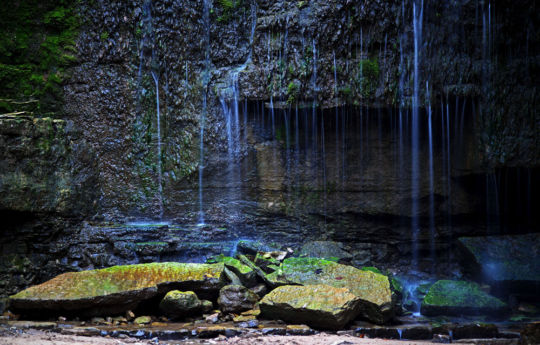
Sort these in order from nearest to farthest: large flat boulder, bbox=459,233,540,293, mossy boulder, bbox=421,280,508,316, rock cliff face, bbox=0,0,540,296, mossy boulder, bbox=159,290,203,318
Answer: mossy boulder, bbox=159,290,203,318
mossy boulder, bbox=421,280,508,316
large flat boulder, bbox=459,233,540,293
rock cliff face, bbox=0,0,540,296

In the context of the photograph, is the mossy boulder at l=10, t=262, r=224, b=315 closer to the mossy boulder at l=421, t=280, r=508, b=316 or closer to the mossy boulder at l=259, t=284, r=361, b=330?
the mossy boulder at l=259, t=284, r=361, b=330

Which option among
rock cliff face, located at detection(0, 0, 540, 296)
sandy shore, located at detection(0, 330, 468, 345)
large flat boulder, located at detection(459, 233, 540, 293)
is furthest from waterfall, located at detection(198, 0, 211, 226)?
large flat boulder, located at detection(459, 233, 540, 293)

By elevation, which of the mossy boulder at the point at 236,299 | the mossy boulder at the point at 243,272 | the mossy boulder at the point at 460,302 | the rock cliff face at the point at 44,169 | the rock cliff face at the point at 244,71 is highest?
the rock cliff face at the point at 244,71

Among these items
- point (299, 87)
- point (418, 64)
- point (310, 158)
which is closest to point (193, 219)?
point (310, 158)

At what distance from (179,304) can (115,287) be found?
3.25 ft

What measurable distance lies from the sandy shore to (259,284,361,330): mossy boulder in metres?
0.28

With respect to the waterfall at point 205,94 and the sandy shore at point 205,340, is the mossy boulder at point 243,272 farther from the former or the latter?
the waterfall at point 205,94

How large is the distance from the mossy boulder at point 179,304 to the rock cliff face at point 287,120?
1.61 meters

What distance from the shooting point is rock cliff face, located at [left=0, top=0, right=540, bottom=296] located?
7949mm

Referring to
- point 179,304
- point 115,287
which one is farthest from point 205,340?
point 115,287

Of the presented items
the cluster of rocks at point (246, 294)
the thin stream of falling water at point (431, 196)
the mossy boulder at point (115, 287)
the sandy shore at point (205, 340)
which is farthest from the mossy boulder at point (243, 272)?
the thin stream of falling water at point (431, 196)

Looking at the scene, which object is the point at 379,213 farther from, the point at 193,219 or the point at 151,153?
the point at 151,153

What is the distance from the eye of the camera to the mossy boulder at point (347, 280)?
19.8ft

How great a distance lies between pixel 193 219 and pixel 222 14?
4.37 m
